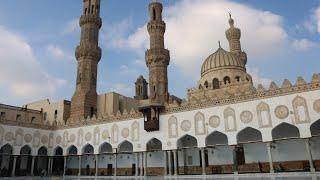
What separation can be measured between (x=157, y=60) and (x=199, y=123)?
1238cm

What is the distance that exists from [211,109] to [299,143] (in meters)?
8.29

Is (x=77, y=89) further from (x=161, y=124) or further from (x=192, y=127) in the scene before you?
(x=192, y=127)

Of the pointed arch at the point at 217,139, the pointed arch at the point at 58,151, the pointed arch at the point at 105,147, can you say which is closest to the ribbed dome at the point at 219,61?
the pointed arch at the point at 217,139

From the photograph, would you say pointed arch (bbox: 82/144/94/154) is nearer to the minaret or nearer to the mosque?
the mosque

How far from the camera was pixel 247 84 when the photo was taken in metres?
A: 34.8

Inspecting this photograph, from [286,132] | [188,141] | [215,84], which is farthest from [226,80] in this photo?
[286,132]

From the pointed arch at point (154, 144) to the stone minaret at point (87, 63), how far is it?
454 inches

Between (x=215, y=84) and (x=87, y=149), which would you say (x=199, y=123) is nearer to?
(x=215, y=84)

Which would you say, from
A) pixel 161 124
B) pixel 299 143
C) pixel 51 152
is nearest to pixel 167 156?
pixel 161 124

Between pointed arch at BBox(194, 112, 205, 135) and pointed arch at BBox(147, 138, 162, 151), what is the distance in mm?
5321

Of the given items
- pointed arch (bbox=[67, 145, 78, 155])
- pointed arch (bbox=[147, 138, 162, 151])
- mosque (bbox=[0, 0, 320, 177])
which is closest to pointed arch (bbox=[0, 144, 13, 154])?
mosque (bbox=[0, 0, 320, 177])

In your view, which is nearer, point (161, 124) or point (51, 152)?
point (161, 124)

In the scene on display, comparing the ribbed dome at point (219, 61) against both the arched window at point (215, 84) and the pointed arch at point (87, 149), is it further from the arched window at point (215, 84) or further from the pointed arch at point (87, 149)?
the pointed arch at point (87, 149)

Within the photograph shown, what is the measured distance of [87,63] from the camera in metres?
41.4
